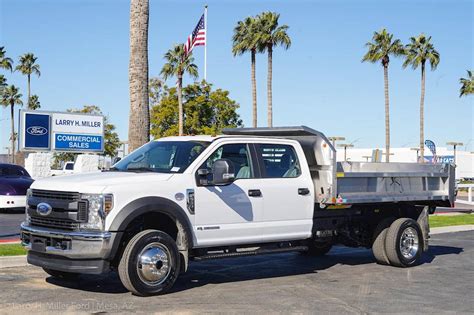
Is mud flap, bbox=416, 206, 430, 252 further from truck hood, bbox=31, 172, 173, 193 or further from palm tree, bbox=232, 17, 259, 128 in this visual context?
palm tree, bbox=232, 17, 259, 128

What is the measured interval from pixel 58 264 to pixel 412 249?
6043mm

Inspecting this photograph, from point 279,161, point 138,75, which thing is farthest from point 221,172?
point 138,75

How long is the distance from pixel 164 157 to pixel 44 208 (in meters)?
1.77

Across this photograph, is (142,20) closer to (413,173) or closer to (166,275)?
(413,173)

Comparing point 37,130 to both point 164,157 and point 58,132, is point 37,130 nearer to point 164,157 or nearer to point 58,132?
point 58,132

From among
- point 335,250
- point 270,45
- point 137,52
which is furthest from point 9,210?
point 270,45

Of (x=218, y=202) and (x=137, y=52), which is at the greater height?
(x=137, y=52)

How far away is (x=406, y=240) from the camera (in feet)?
36.7

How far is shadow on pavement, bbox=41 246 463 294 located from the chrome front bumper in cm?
88

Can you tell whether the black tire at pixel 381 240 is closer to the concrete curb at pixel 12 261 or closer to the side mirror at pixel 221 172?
the side mirror at pixel 221 172

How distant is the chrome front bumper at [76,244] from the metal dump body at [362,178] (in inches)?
139

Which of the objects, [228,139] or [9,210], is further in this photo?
[9,210]

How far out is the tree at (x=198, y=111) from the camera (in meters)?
58.2

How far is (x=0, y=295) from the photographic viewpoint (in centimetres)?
817
